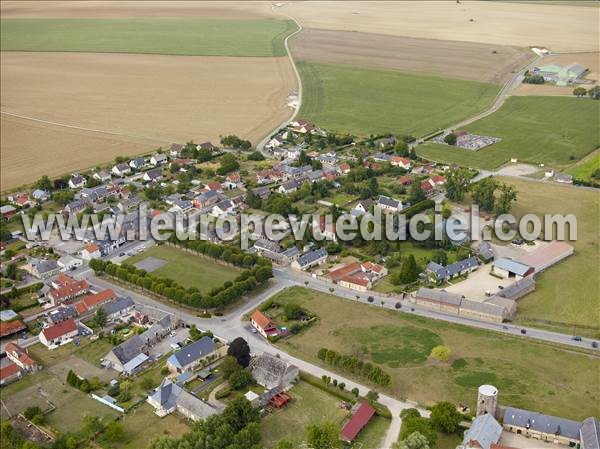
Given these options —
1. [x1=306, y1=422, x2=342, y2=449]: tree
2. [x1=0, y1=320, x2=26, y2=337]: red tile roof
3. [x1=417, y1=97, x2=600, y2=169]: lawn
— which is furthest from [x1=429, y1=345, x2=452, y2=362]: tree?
[x1=417, y1=97, x2=600, y2=169]: lawn

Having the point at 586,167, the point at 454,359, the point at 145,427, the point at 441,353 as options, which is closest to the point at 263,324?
the point at 145,427

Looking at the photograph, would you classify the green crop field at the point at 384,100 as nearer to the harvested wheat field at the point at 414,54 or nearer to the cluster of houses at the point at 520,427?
the harvested wheat field at the point at 414,54

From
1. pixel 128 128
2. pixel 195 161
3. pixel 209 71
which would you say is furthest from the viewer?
pixel 209 71

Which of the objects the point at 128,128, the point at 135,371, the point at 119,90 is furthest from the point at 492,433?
the point at 119,90

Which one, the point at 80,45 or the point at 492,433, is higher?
the point at 80,45

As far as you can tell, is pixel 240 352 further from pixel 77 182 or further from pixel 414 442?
pixel 77 182

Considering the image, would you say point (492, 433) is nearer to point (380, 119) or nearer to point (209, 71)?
point (380, 119)
